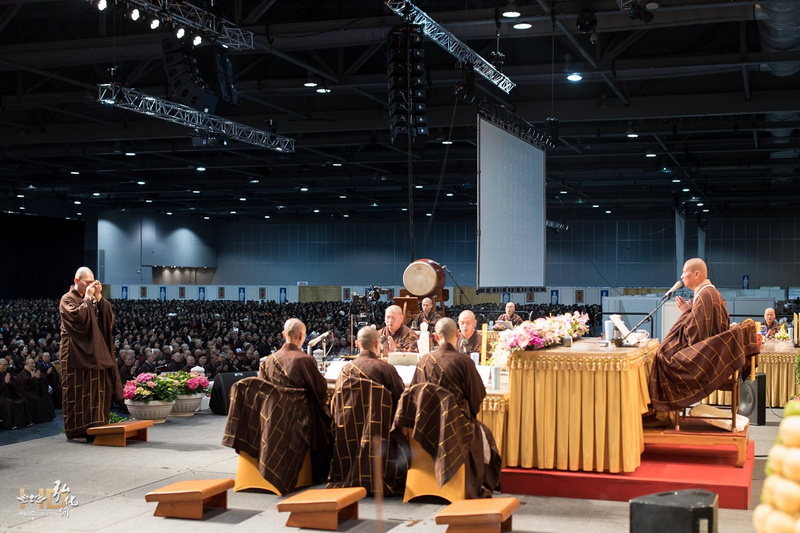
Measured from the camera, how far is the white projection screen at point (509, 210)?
11016 mm

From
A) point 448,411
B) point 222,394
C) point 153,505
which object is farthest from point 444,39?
point 153,505

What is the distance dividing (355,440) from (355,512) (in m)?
0.74

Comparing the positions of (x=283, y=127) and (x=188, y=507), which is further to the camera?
(x=283, y=127)

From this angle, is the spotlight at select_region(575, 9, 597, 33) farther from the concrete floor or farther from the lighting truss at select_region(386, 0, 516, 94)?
the concrete floor

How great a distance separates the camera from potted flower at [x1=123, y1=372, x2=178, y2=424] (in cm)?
1156

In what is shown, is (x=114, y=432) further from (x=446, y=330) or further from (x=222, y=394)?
(x=446, y=330)

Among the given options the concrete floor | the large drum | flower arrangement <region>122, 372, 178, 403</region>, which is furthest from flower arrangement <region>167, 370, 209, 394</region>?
the large drum

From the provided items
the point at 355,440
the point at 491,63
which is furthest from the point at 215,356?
the point at 355,440

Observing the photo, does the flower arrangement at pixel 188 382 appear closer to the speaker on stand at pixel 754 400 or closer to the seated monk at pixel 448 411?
the seated monk at pixel 448 411

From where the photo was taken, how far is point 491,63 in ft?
49.7

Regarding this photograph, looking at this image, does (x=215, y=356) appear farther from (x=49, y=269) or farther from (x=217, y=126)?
(x=49, y=269)

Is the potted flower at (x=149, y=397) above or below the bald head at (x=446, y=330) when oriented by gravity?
below

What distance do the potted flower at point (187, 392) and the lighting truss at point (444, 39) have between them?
571 centimetres

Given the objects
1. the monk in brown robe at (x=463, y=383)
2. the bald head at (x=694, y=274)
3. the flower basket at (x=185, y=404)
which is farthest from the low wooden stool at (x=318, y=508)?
the flower basket at (x=185, y=404)
